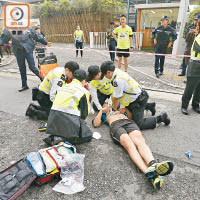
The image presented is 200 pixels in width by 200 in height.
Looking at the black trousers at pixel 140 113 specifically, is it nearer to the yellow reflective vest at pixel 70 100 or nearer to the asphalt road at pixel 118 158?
the asphalt road at pixel 118 158

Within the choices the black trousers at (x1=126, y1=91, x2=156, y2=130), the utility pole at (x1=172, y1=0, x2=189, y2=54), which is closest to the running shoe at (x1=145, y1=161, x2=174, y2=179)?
the black trousers at (x1=126, y1=91, x2=156, y2=130)

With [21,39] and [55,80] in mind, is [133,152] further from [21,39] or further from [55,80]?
[21,39]

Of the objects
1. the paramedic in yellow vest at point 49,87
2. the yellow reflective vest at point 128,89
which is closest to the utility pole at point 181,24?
the yellow reflective vest at point 128,89

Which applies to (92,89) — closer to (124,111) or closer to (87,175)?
(124,111)

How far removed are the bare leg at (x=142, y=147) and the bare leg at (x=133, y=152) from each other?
5cm

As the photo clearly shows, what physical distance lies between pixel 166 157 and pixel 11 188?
192cm

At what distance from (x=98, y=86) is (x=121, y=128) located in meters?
1.13

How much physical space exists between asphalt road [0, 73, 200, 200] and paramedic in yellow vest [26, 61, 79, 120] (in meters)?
0.21

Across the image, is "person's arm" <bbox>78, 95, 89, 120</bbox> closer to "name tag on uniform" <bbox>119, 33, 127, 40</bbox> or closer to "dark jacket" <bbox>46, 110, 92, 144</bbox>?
"dark jacket" <bbox>46, 110, 92, 144</bbox>

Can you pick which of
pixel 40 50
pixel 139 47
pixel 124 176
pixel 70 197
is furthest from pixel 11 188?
pixel 139 47

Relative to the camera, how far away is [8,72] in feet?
24.0

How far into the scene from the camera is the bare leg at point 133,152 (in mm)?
2217

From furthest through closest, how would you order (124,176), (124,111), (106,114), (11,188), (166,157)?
(106,114) < (124,111) < (166,157) < (124,176) < (11,188)

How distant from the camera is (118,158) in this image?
2506 mm
